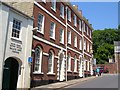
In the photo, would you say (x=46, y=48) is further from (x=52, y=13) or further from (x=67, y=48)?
(x=67, y=48)

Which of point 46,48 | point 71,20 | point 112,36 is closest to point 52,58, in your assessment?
→ point 46,48

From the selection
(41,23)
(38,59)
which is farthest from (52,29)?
(38,59)

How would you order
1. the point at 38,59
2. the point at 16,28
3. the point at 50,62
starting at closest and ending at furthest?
the point at 16,28 → the point at 38,59 → the point at 50,62

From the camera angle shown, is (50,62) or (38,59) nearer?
(38,59)

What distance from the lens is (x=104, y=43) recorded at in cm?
6381

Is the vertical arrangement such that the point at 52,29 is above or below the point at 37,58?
above

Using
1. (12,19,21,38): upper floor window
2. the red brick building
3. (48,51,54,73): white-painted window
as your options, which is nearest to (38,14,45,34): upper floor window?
the red brick building

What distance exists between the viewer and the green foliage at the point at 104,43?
60875 millimetres

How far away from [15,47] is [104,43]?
51.4 metres

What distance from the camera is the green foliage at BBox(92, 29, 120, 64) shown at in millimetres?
60875

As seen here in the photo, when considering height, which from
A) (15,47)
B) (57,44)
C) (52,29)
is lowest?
(15,47)

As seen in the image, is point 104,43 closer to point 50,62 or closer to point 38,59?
point 50,62

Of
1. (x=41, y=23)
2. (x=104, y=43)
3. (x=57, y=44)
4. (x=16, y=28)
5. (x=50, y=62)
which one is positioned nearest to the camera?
(x=16, y=28)

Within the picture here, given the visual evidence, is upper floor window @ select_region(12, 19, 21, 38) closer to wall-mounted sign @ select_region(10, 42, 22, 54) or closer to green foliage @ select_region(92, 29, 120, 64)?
wall-mounted sign @ select_region(10, 42, 22, 54)
